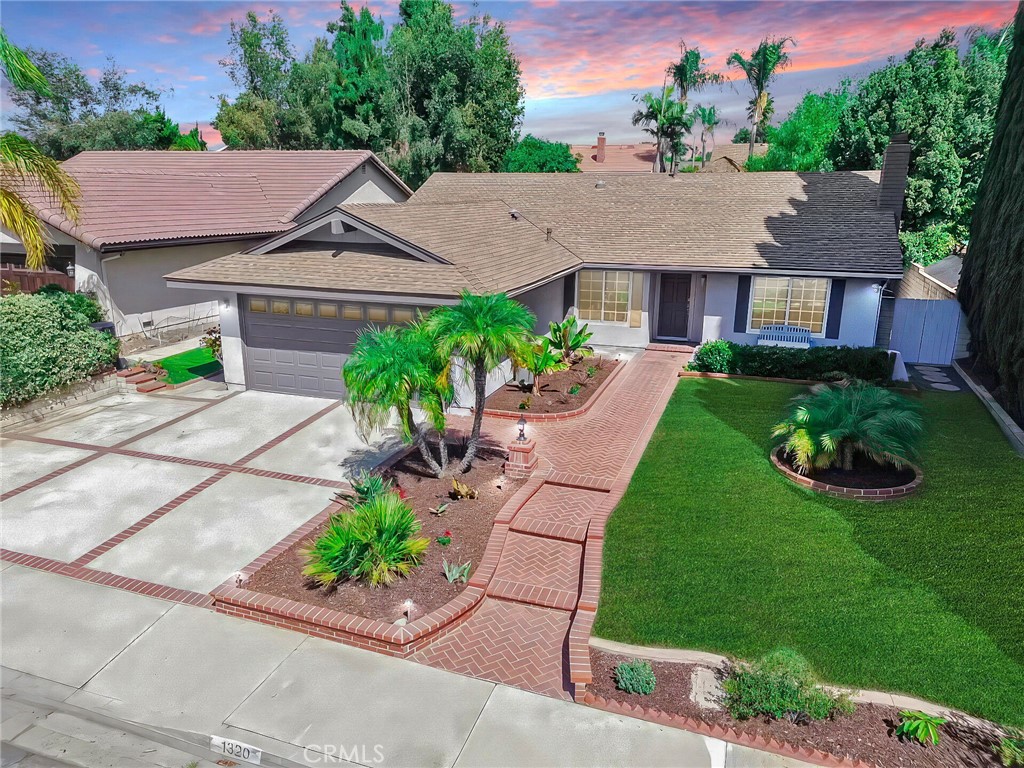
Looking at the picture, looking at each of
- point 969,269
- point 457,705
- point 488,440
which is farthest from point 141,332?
point 969,269

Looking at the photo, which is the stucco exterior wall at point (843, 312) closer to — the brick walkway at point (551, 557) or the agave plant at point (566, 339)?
the agave plant at point (566, 339)

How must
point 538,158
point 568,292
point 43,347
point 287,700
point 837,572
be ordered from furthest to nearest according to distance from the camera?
point 538,158, point 568,292, point 43,347, point 837,572, point 287,700

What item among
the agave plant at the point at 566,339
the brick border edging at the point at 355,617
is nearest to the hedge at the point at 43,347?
the brick border edging at the point at 355,617

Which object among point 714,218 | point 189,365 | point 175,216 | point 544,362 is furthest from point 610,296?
point 175,216

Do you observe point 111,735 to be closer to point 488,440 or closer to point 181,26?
point 488,440
